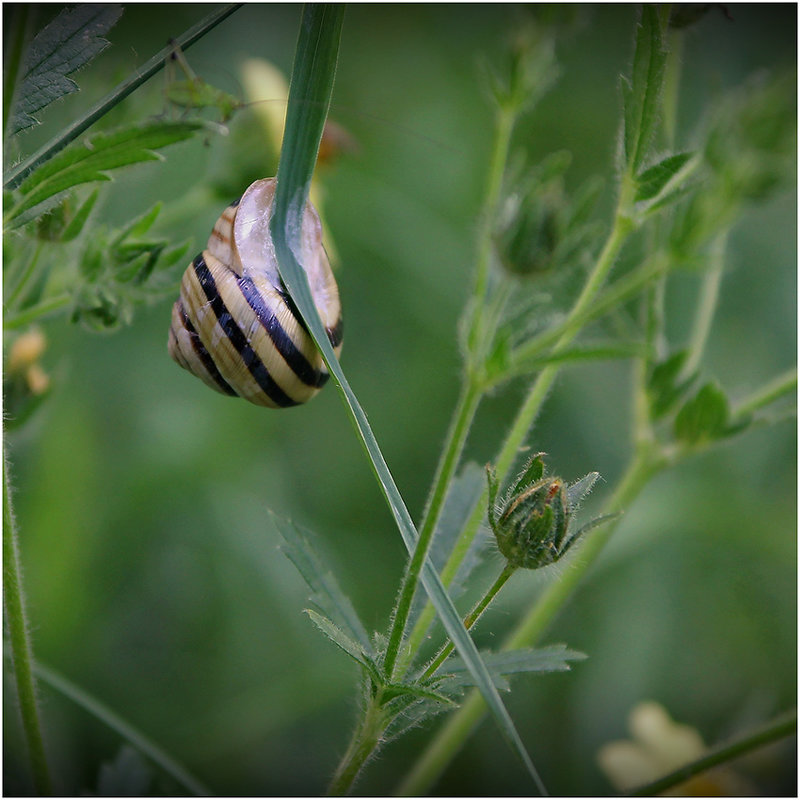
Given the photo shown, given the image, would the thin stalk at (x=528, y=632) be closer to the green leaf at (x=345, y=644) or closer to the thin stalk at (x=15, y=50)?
the green leaf at (x=345, y=644)

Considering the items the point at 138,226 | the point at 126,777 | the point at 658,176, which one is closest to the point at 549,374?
the point at 658,176

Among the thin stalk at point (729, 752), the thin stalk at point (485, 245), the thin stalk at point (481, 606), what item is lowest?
the thin stalk at point (729, 752)

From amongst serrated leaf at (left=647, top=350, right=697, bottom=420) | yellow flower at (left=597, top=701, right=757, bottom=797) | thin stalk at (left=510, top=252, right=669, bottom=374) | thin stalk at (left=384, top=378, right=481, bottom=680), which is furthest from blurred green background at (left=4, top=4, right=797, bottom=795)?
thin stalk at (left=384, top=378, right=481, bottom=680)

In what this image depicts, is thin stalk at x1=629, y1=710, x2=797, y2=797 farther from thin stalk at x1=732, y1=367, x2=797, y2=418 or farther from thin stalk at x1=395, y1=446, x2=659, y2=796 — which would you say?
thin stalk at x1=732, y1=367, x2=797, y2=418

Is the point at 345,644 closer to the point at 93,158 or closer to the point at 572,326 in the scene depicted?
the point at 572,326

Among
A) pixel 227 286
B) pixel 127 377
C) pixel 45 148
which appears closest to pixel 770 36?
pixel 227 286

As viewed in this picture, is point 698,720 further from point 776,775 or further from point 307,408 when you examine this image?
point 307,408

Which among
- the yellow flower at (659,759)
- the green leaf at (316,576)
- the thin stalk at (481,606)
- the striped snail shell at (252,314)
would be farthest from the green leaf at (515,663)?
the yellow flower at (659,759)
